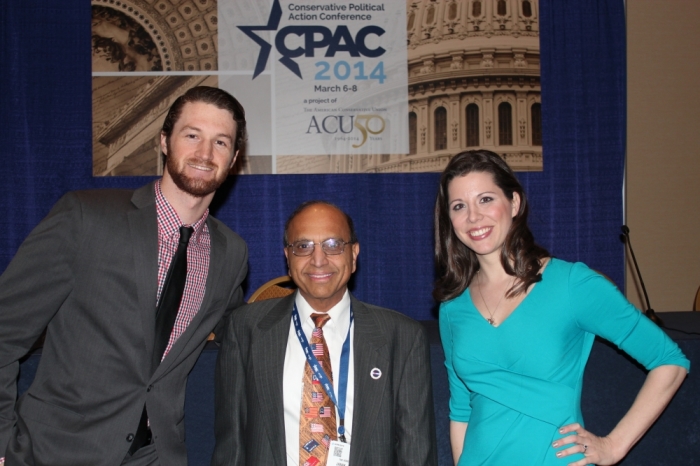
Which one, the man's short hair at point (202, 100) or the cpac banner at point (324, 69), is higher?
the cpac banner at point (324, 69)

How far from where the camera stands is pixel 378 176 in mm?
6203

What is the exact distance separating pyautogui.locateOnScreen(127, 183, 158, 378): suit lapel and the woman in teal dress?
1.05 m

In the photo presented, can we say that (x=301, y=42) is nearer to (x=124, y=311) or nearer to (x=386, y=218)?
(x=386, y=218)

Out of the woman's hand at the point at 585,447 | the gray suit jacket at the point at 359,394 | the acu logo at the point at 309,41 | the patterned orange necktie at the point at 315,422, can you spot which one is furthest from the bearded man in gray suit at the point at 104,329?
the acu logo at the point at 309,41

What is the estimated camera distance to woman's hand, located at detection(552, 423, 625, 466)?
1.92 m

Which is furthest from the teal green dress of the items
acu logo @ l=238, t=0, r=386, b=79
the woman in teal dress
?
acu logo @ l=238, t=0, r=386, b=79

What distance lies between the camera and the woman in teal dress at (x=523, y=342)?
196cm

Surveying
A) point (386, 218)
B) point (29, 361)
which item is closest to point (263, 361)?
point (29, 361)

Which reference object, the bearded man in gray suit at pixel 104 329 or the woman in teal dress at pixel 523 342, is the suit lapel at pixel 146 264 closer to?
the bearded man in gray suit at pixel 104 329

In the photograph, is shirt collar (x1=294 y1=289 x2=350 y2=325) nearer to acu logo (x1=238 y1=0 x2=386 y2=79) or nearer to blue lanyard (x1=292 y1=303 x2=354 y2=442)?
blue lanyard (x1=292 y1=303 x2=354 y2=442)

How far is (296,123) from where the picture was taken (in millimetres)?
6074

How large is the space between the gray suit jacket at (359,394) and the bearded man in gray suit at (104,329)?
0.57 ft

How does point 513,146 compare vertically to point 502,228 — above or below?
above

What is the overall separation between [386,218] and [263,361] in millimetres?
4226
